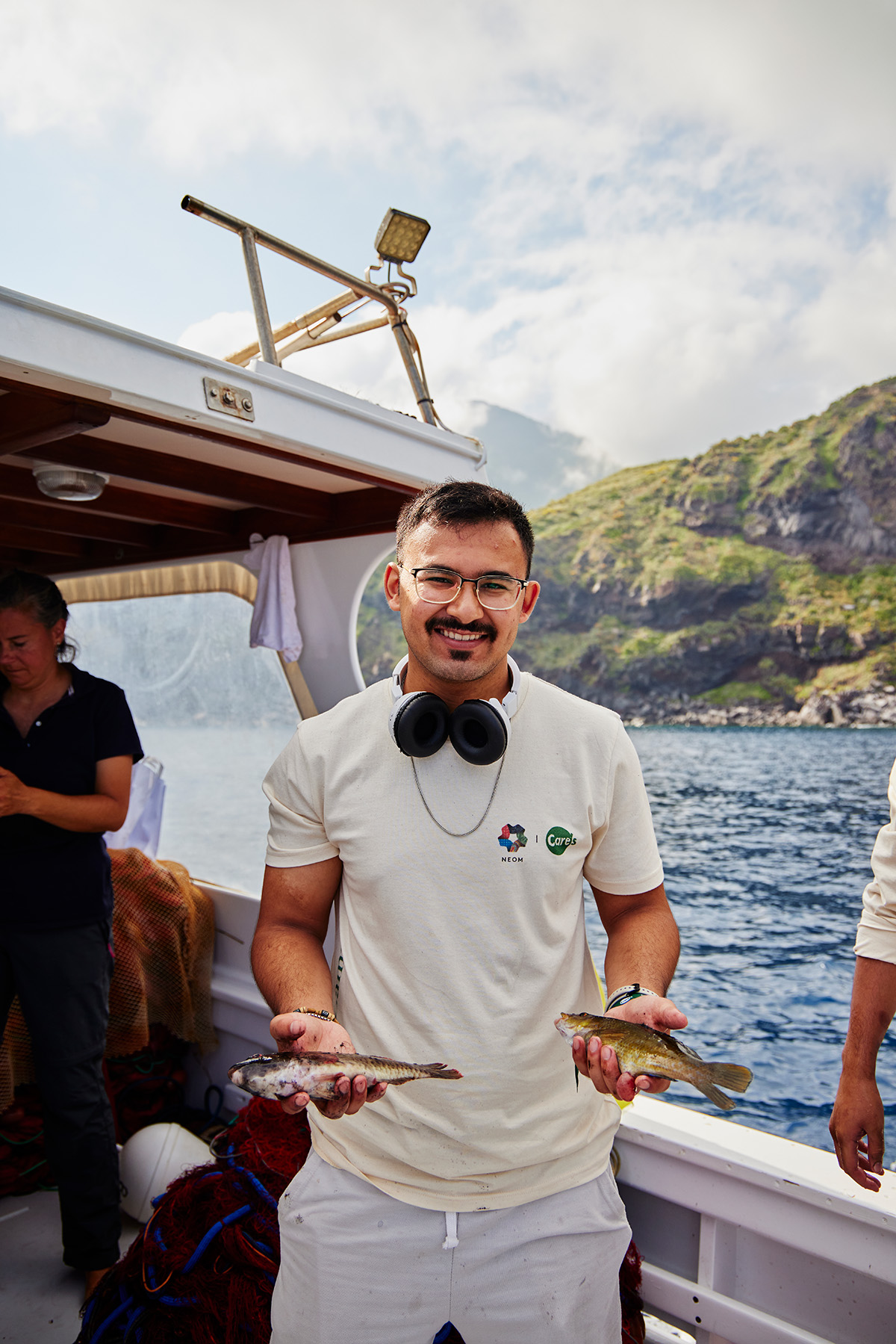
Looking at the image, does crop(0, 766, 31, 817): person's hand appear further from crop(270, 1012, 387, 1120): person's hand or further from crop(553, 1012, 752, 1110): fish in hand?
crop(553, 1012, 752, 1110): fish in hand

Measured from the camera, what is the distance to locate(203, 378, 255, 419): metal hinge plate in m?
2.20

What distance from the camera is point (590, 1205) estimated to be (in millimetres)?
1587

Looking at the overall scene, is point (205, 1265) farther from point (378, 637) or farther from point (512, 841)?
point (378, 637)

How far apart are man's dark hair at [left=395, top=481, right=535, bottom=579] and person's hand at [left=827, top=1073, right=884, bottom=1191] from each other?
1.32 meters

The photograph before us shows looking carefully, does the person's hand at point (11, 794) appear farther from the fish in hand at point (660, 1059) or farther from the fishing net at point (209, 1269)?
the fish in hand at point (660, 1059)

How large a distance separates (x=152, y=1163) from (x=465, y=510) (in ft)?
9.64

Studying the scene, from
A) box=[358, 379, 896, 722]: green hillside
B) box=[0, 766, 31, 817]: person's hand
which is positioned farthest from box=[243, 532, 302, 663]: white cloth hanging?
box=[358, 379, 896, 722]: green hillside

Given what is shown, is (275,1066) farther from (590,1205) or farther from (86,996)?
(86,996)

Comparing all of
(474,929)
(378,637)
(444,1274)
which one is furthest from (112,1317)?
(378,637)

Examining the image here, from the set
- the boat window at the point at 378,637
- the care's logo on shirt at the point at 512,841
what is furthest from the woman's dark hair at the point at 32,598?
the boat window at the point at 378,637

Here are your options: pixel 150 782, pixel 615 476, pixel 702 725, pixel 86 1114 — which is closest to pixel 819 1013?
pixel 150 782

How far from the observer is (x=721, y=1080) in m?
1.39

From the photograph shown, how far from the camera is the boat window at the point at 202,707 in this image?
4.82 m

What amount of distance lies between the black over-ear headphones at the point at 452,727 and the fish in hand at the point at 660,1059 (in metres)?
A: 0.54
